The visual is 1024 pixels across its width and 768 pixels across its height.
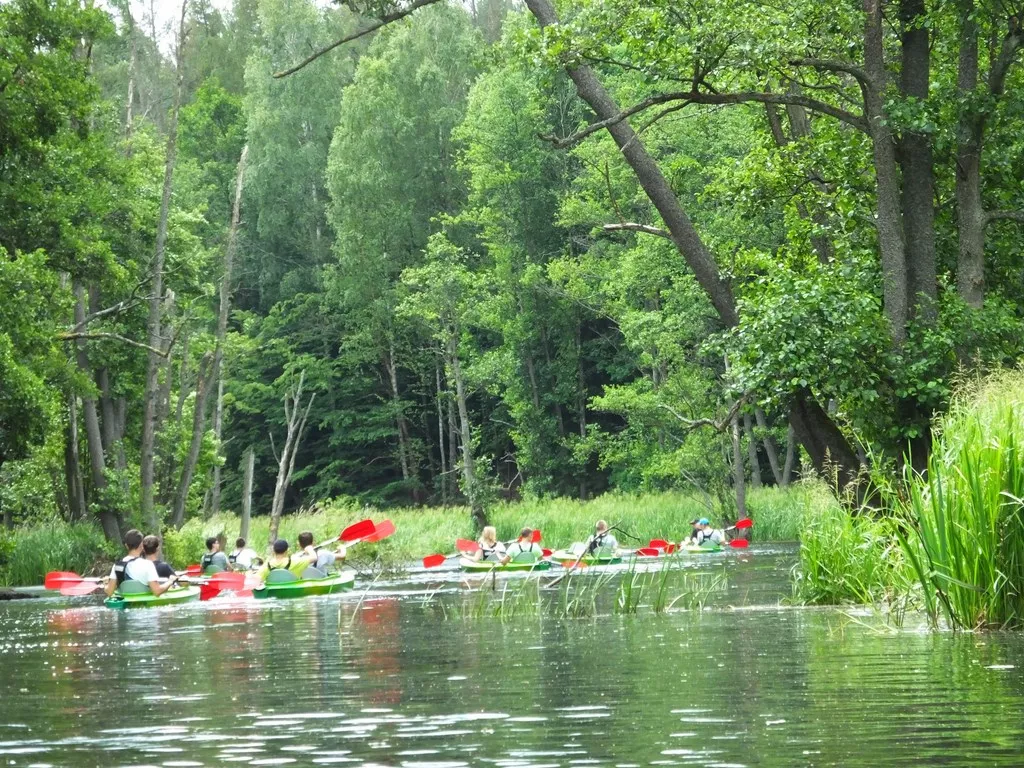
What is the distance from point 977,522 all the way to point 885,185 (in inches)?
311

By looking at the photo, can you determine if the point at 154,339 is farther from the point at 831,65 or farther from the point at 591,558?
the point at 831,65

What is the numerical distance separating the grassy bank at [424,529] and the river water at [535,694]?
13922 mm

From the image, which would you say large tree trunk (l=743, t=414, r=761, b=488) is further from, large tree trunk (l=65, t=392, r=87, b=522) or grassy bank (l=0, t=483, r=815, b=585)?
large tree trunk (l=65, t=392, r=87, b=522)

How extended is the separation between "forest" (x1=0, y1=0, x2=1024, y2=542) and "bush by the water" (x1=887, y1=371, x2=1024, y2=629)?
8.51ft

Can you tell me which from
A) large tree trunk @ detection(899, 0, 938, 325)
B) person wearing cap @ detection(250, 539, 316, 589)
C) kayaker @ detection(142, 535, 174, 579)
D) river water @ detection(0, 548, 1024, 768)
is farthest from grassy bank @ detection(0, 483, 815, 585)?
river water @ detection(0, 548, 1024, 768)

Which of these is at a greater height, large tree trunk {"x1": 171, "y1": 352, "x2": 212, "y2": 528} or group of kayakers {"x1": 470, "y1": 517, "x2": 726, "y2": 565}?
large tree trunk {"x1": 171, "y1": 352, "x2": 212, "y2": 528}

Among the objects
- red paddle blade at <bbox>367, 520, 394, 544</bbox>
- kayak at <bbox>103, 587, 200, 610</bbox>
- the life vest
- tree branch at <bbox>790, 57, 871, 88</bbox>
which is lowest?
kayak at <bbox>103, 587, 200, 610</bbox>

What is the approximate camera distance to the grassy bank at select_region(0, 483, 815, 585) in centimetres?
2689

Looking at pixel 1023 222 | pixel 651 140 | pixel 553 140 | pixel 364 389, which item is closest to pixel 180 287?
pixel 651 140

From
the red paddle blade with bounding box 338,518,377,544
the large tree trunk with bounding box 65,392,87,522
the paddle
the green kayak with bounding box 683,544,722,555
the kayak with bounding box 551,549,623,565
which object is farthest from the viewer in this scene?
the large tree trunk with bounding box 65,392,87,522

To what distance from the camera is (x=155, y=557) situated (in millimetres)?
19969

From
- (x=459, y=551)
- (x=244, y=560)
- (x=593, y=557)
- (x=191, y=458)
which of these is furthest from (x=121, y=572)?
(x=191, y=458)

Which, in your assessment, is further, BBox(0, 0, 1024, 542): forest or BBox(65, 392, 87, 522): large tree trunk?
BBox(65, 392, 87, 522): large tree trunk

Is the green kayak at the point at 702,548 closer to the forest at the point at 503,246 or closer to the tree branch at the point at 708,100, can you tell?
the forest at the point at 503,246
